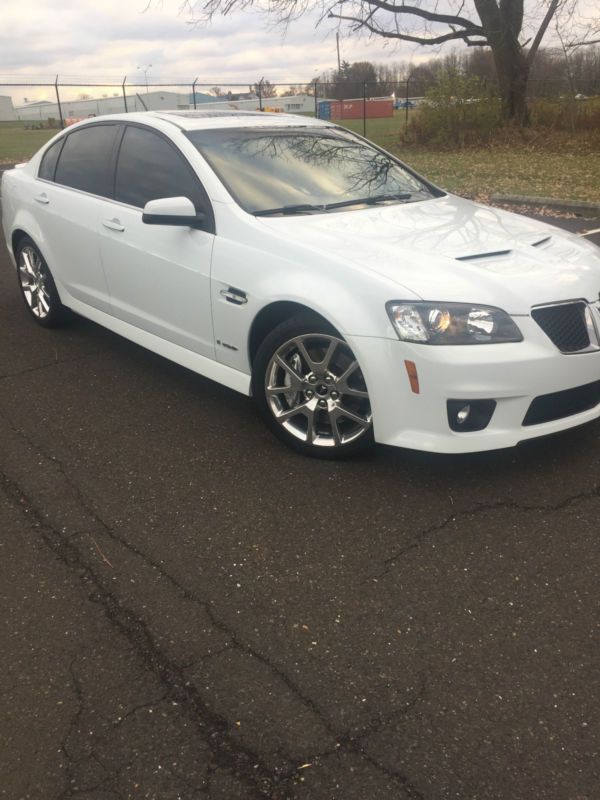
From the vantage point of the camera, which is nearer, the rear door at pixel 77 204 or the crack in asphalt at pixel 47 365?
the rear door at pixel 77 204

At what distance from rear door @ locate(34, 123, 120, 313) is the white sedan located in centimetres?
2

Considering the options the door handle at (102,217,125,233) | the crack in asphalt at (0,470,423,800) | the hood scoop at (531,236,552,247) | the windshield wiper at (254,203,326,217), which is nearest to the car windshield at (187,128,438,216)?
the windshield wiper at (254,203,326,217)

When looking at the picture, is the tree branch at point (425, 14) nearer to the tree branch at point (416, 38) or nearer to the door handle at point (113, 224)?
the tree branch at point (416, 38)

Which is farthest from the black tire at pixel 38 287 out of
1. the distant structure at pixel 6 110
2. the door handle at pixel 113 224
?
the distant structure at pixel 6 110

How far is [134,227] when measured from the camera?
4.29m

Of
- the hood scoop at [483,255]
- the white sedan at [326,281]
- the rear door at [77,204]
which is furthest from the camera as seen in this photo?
the rear door at [77,204]

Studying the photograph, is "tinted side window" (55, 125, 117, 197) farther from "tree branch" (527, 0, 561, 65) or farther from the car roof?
"tree branch" (527, 0, 561, 65)

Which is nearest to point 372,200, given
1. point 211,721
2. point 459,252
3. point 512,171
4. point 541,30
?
point 459,252

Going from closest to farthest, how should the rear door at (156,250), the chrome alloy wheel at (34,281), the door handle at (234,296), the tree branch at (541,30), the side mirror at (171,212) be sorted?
the door handle at (234,296)
the side mirror at (171,212)
the rear door at (156,250)
the chrome alloy wheel at (34,281)
the tree branch at (541,30)

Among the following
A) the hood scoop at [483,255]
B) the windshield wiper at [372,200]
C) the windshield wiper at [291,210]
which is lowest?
the hood scoop at [483,255]

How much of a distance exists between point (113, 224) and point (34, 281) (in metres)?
1.56

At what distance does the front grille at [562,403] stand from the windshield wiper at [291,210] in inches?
64.3

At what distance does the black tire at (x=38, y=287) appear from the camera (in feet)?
17.8

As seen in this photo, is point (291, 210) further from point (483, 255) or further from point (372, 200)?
point (483, 255)
